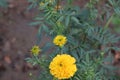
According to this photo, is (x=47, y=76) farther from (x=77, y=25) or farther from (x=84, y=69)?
(x=77, y=25)

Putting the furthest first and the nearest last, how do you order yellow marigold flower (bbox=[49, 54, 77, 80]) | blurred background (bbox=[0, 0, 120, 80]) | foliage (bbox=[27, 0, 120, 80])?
1. blurred background (bbox=[0, 0, 120, 80])
2. foliage (bbox=[27, 0, 120, 80])
3. yellow marigold flower (bbox=[49, 54, 77, 80])

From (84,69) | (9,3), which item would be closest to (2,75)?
(9,3)

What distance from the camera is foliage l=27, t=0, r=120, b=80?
214cm

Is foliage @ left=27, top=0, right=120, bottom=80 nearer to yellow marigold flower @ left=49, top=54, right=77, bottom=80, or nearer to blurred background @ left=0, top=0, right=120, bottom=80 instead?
yellow marigold flower @ left=49, top=54, right=77, bottom=80

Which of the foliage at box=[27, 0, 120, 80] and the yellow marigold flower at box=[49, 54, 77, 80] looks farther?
the foliage at box=[27, 0, 120, 80]

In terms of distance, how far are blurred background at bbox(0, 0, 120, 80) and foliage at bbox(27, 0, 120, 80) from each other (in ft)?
3.99

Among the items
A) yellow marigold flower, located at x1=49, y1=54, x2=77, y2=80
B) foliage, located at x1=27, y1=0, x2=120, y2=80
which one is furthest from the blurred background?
yellow marigold flower, located at x1=49, y1=54, x2=77, y2=80

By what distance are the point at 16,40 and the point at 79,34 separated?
1567 mm

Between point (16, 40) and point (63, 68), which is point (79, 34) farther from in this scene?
point (16, 40)

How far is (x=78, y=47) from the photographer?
243cm

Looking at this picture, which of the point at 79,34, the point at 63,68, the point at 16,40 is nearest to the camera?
the point at 63,68

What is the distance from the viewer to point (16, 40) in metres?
4.01

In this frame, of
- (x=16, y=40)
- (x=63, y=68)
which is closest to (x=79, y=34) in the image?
(x=63, y=68)

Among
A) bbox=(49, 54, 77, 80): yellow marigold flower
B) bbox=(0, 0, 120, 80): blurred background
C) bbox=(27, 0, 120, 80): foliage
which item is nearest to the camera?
bbox=(49, 54, 77, 80): yellow marigold flower
